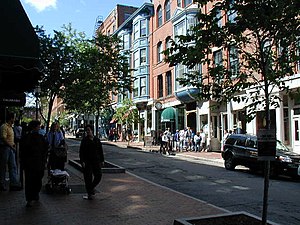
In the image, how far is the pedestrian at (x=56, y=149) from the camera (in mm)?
11094

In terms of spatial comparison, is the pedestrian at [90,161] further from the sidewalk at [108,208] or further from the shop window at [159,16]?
the shop window at [159,16]

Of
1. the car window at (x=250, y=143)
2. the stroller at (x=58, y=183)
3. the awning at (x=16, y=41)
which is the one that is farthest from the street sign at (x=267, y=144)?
the car window at (x=250, y=143)

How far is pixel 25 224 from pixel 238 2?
5304 mm

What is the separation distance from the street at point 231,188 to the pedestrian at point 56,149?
3.64m

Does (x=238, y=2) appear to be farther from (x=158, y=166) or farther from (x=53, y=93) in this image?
(x=53, y=93)

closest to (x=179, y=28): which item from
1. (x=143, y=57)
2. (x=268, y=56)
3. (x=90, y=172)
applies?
(x=143, y=57)

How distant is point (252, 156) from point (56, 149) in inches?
333

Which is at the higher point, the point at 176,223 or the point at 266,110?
the point at 266,110

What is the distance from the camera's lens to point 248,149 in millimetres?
16078

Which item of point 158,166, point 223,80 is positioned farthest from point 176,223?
point 158,166

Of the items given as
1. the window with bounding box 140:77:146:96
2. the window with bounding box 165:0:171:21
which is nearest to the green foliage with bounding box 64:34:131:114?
the window with bounding box 165:0:171:21

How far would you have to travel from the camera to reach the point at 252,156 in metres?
15.7

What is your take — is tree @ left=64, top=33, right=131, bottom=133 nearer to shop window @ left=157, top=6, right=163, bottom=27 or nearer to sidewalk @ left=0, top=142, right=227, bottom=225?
sidewalk @ left=0, top=142, right=227, bottom=225

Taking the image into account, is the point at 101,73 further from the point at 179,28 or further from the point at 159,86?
the point at 159,86
